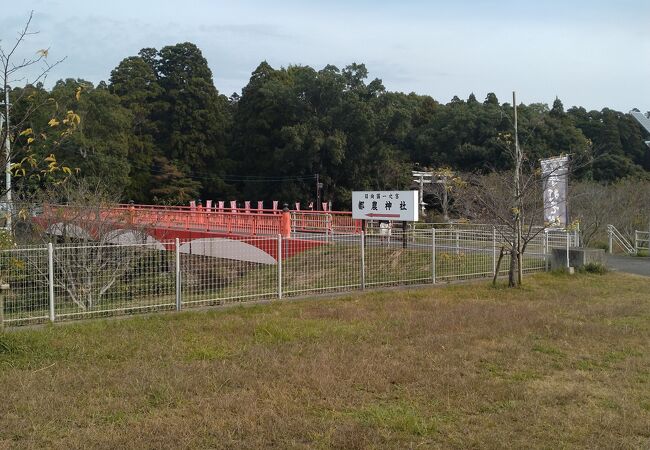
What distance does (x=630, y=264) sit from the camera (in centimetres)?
1828

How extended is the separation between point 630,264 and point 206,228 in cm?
1610

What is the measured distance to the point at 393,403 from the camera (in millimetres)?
4871

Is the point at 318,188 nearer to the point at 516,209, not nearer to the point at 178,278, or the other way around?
the point at 516,209

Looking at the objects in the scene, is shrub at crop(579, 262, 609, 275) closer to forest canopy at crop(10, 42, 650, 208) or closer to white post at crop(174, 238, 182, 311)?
white post at crop(174, 238, 182, 311)

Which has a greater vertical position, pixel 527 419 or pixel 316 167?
pixel 316 167

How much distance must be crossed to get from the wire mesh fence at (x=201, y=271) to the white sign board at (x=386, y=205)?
3.89 m

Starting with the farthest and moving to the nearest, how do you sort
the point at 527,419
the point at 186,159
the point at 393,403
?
1. the point at 186,159
2. the point at 393,403
3. the point at 527,419

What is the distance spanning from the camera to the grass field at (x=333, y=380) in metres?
4.18

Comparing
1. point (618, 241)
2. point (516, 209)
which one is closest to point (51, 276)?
point (516, 209)

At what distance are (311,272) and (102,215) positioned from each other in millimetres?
8002

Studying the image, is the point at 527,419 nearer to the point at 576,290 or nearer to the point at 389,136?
the point at 576,290

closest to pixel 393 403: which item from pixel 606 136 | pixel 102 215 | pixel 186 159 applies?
pixel 102 215

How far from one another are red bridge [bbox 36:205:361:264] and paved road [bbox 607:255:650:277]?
839cm

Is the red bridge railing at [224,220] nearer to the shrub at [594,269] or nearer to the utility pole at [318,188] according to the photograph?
the shrub at [594,269]
